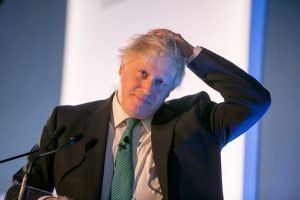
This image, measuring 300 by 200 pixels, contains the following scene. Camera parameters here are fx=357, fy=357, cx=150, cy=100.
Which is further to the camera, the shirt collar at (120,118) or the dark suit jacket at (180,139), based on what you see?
the shirt collar at (120,118)

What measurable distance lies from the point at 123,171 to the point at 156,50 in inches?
17.4

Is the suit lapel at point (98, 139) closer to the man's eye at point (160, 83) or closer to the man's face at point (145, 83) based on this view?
the man's face at point (145, 83)

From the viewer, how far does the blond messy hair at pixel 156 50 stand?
1271 millimetres

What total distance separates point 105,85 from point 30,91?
574 millimetres

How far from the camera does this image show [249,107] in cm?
129

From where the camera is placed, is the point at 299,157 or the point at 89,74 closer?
the point at 299,157

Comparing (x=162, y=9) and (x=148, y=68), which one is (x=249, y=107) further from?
(x=162, y=9)

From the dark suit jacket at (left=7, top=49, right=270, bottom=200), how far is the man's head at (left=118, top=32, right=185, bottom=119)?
0.25 ft

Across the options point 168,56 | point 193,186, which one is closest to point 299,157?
point 193,186

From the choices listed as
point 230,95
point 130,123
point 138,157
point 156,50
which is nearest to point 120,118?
point 130,123

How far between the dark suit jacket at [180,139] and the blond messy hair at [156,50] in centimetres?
7

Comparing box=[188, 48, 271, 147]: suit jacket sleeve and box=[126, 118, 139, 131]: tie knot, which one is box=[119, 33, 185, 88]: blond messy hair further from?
box=[126, 118, 139, 131]: tie knot

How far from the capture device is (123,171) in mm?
1247

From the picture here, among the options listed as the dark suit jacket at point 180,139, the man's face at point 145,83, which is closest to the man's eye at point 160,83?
→ the man's face at point 145,83
